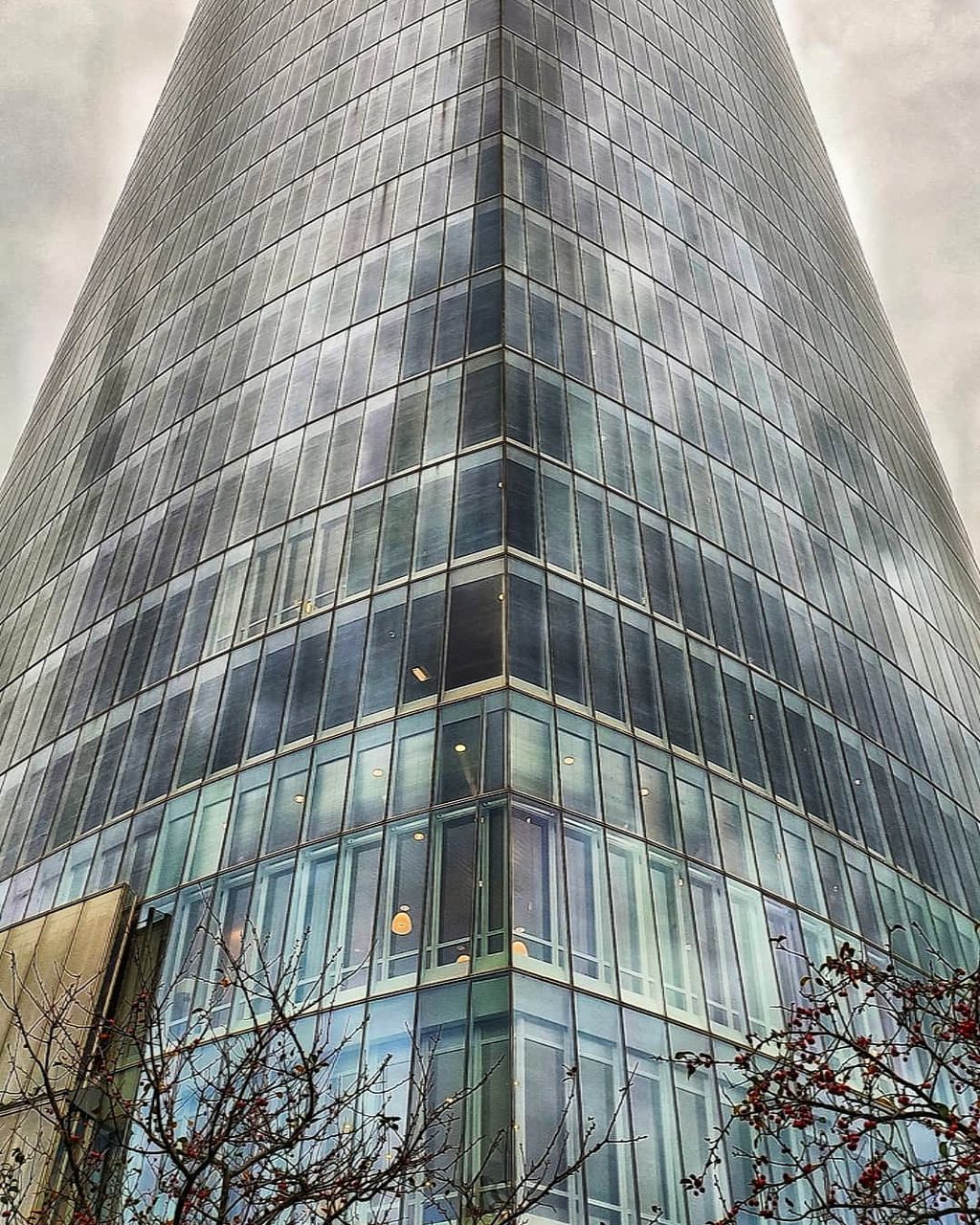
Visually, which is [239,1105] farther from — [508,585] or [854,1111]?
[508,585]

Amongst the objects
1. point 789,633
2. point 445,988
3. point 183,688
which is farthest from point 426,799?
point 789,633

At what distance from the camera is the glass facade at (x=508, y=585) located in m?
24.5

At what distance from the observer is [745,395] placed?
Result: 4388cm

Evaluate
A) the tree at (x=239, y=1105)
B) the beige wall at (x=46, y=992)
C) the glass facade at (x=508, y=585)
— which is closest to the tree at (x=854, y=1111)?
the glass facade at (x=508, y=585)

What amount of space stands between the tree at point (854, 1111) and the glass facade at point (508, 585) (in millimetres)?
1474

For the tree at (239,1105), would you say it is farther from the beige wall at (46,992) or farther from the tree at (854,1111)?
the tree at (854,1111)

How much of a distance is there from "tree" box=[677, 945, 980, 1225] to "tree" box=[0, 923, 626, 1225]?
343cm

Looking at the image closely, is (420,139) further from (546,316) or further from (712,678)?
(712,678)

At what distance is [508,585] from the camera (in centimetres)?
2873

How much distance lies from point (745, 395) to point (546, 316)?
Answer: 10414 millimetres

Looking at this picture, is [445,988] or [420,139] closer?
[445,988]

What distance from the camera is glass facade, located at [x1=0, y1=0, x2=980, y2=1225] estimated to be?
24.5 m

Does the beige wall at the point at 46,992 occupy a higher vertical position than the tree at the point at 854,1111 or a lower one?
higher

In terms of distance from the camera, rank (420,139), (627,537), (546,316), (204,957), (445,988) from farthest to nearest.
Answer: (420,139)
(546,316)
(627,537)
(204,957)
(445,988)
